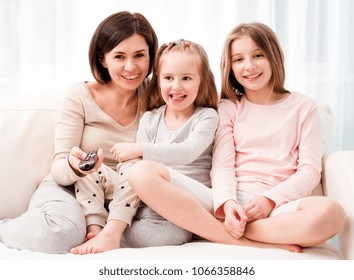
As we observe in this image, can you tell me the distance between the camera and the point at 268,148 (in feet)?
4.72

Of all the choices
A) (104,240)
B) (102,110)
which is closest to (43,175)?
(102,110)

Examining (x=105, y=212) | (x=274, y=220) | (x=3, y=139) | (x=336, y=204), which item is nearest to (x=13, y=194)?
(x=3, y=139)

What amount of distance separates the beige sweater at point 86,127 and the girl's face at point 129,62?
105 mm

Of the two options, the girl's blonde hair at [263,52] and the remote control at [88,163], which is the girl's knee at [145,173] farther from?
the girl's blonde hair at [263,52]

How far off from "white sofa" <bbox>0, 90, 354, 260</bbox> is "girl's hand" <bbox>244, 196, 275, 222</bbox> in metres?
0.10

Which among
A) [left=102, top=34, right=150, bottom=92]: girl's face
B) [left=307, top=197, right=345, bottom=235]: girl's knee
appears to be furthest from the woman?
[left=307, top=197, right=345, bottom=235]: girl's knee

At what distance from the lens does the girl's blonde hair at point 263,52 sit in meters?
1.43

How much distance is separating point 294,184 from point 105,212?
0.50 meters

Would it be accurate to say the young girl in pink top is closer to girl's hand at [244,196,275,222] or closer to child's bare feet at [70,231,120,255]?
girl's hand at [244,196,275,222]

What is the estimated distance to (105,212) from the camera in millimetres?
1368

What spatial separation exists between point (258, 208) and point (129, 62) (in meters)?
0.53

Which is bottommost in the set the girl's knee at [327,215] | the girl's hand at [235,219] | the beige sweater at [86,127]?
the girl's hand at [235,219]

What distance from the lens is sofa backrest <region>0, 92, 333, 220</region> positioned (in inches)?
56.9

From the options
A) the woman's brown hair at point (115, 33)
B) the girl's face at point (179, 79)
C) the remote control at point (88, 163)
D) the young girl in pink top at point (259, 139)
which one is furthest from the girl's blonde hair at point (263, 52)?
the remote control at point (88, 163)
